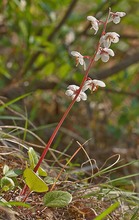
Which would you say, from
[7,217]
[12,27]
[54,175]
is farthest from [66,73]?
[7,217]

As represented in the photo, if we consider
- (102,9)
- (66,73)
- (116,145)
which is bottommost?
(116,145)

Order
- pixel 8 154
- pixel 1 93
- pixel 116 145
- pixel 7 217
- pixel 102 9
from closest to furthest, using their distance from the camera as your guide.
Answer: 1. pixel 7 217
2. pixel 8 154
3. pixel 1 93
4. pixel 102 9
5. pixel 116 145

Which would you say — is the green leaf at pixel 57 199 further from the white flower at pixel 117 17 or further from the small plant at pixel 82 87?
the white flower at pixel 117 17

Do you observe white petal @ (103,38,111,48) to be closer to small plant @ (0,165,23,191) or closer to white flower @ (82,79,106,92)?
white flower @ (82,79,106,92)

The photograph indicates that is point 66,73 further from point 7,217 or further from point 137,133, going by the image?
point 7,217

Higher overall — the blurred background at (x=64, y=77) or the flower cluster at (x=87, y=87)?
the flower cluster at (x=87, y=87)

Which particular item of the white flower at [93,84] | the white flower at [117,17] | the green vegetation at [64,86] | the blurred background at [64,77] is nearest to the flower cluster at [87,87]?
the white flower at [93,84]

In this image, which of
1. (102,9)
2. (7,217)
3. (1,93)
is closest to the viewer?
(7,217)
